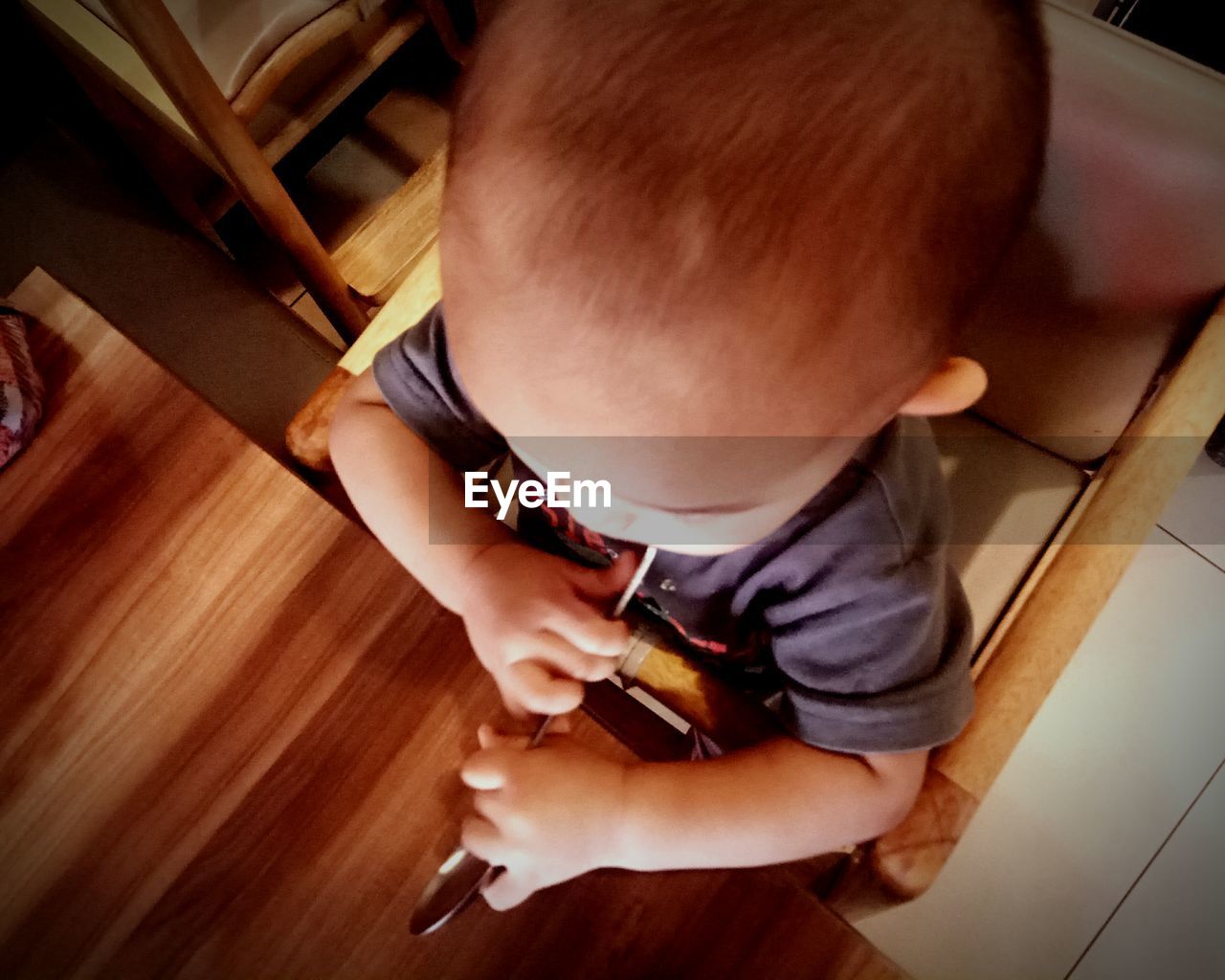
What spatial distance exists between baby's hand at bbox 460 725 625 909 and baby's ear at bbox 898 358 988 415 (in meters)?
0.23

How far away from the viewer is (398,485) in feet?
1.75

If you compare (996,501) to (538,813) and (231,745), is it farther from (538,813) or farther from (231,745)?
(231,745)

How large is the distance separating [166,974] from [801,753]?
32 centimetres

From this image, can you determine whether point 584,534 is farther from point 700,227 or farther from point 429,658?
point 700,227

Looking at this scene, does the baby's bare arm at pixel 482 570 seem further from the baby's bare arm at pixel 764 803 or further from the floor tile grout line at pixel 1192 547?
the floor tile grout line at pixel 1192 547

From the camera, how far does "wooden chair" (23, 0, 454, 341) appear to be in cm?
66

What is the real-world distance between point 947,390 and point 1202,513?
89cm

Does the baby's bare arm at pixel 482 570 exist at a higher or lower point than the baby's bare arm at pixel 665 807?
higher

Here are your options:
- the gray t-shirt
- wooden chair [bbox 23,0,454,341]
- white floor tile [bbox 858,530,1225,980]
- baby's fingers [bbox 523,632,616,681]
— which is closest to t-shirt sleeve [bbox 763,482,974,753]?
the gray t-shirt

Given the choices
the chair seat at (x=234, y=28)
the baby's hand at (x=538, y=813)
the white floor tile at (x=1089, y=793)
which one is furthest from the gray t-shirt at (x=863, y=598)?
the white floor tile at (x=1089, y=793)

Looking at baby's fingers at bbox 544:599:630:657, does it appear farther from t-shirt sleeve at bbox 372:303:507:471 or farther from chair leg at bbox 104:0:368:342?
chair leg at bbox 104:0:368:342

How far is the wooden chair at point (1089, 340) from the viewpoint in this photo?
0.41m

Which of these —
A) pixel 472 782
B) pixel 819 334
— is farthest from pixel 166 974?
pixel 819 334

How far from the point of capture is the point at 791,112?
9.6 inches
